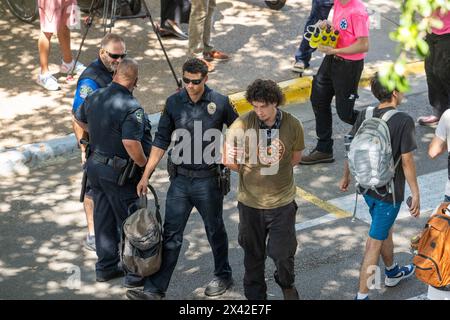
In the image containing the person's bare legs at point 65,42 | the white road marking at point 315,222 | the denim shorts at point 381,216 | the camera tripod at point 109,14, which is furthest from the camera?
the person's bare legs at point 65,42

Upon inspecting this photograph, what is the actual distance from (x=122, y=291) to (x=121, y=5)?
5.56 metres

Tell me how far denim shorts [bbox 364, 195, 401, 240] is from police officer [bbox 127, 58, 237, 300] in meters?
1.16

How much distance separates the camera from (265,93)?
6.59m

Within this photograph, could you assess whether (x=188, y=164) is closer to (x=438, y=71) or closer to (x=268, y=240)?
(x=268, y=240)

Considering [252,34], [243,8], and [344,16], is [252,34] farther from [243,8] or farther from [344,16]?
[344,16]

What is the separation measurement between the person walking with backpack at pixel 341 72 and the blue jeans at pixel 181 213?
258 centimetres

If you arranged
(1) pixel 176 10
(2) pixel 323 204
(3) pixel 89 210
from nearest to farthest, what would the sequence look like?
(3) pixel 89 210 < (2) pixel 323 204 < (1) pixel 176 10

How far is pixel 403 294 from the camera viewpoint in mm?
7445

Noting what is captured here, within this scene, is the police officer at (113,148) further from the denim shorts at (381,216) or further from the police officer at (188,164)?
the denim shorts at (381,216)

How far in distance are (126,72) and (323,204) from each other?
8.69ft

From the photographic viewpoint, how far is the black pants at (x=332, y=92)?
9281 mm

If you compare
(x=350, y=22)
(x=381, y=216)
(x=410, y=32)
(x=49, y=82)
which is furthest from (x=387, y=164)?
(x=49, y=82)

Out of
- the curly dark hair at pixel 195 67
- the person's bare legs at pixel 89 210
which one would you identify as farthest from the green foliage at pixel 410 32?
the person's bare legs at pixel 89 210

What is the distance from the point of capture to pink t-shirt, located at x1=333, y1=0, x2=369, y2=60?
9.00m
